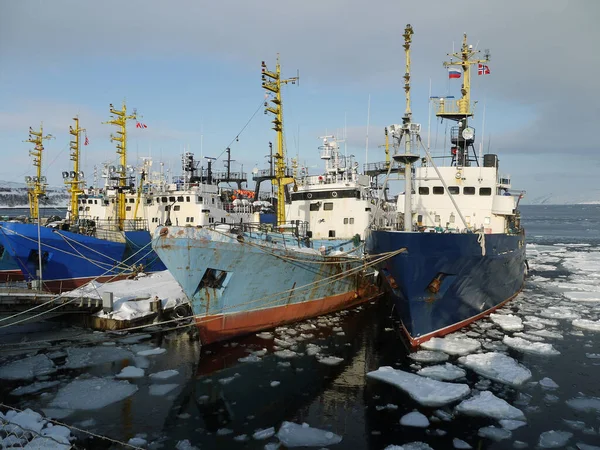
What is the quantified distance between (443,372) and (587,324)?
8.56m

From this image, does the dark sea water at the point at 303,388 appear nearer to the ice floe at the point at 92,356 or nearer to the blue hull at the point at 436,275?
the ice floe at the point at 92,356

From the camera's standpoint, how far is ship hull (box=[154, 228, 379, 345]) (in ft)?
47.3

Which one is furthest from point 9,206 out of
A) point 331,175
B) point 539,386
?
point 539,386

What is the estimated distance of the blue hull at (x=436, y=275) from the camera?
1369 centimetres

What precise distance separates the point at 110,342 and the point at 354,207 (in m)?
12.5

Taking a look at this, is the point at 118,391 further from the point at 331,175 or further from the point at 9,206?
the point at 9,206

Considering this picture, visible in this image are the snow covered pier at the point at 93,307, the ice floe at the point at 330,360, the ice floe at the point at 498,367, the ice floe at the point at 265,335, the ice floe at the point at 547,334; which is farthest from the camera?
the snow covered pier at the point at 93,307

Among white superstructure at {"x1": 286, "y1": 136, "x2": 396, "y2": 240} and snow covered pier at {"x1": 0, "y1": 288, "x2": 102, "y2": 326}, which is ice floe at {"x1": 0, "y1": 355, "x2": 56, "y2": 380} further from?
white superstructure at {"x1": 286, "y1": 136, "x2": 396, "y2": 240}

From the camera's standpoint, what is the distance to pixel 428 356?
13.3 metres

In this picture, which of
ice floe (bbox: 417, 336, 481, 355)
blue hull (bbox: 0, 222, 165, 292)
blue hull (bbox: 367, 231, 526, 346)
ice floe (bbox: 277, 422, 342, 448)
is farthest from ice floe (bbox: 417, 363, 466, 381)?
blue hull (bbox: 0, 222, 165, 292)

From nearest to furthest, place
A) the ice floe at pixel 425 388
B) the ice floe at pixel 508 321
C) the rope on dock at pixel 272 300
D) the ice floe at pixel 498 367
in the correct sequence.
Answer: the ice floe at pixel 425 388
the ice floe at pixel 498 367
the rope on dock at pixel 272 300
the ice floe at pixel 508 321

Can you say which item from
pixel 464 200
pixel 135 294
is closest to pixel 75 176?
pixel 135 294

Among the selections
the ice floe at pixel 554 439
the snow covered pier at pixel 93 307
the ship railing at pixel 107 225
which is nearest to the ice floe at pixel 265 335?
the snow covered pier at pixel 93 307

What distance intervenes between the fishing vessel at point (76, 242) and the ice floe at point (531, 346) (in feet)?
48.1
